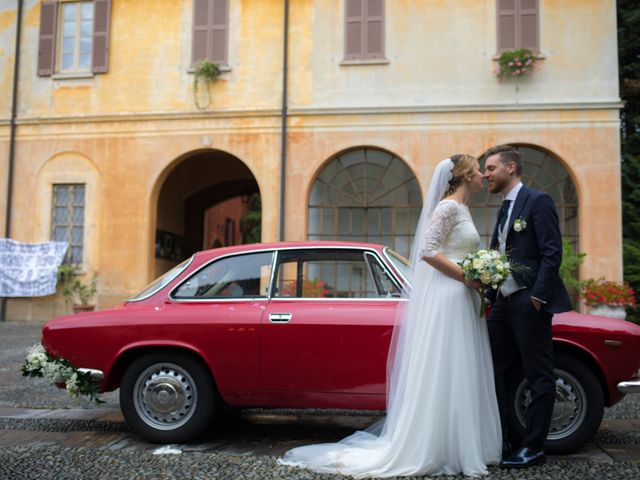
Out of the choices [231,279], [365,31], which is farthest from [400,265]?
[365,31]

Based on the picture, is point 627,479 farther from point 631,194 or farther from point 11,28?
point 11,28

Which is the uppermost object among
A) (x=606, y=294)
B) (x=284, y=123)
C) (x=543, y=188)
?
(x=284, y=123)

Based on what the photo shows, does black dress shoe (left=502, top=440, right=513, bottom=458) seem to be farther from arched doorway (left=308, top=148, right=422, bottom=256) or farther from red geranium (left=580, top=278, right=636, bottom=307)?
arched doorway (left=308, top=148, right=422, bottom=256)

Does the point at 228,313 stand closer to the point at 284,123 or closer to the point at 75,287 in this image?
the point at 284,123

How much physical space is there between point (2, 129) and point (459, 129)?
10143mm

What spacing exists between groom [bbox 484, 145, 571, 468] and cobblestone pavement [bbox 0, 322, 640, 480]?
291mm

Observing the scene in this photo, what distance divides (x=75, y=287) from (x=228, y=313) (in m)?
9.87

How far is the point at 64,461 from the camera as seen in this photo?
406cm

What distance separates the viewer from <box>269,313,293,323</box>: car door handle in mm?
4398

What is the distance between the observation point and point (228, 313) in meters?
4.50

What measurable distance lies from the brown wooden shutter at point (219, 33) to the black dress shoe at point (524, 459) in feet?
37.3

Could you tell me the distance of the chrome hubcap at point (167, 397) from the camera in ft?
14.7

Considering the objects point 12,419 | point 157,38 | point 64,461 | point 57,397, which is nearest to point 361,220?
point 157,38

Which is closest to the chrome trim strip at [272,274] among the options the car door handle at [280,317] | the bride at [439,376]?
the car door handle at [280,317]
